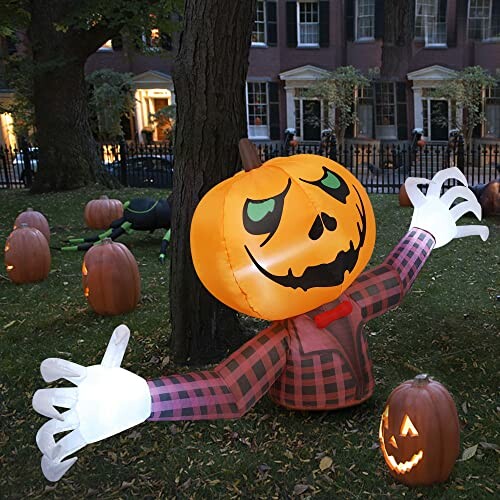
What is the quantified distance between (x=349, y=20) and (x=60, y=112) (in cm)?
1677

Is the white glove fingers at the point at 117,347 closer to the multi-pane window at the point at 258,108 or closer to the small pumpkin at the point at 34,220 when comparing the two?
the small pumpkin at the point at 34,220

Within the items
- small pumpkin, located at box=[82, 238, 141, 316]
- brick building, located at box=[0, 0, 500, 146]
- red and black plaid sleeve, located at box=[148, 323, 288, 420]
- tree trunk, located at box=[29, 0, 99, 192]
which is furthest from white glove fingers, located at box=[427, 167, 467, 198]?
brick building, located at box=[0, 0, 500, 146]

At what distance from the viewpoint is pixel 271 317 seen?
309cm

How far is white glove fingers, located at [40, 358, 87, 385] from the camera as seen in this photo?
257 cm

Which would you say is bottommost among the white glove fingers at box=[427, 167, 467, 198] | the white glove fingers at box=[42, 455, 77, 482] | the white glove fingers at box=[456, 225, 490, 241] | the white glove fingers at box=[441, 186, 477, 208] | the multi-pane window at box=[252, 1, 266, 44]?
the white glove fingers at box=[42, 455, 77, 482]

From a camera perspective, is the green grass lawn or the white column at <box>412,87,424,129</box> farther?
the white column at <box>412,87,424,129</box>

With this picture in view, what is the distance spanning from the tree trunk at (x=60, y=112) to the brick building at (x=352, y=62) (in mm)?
11805

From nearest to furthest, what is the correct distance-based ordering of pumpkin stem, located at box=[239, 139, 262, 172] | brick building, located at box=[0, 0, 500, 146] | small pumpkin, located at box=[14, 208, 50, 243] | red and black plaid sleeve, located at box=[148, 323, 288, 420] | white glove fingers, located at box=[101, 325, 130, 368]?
white glove fingers, located at box=[101, 325, 130, 368], red and black plaid sleeve, located at box=[148, 323, 288, 420], pumpkin stem, located at box=[239, 139, 262, 172], small pumpkin, located at box=[14, 208, 50, 243], brick building, located at box=[0, 0, 500, 146]

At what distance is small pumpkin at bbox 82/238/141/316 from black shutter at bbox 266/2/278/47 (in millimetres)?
22812

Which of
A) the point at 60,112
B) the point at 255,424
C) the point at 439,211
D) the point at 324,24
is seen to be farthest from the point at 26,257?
the point at 324,24

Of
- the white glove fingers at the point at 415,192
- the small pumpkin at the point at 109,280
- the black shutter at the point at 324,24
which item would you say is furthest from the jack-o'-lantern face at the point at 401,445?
the black shutter at the point at 324,24

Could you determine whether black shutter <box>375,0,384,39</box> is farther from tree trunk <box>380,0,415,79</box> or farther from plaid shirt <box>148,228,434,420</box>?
plaid shirt <box>148,228,434,420</box>

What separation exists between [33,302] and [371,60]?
74.5ft

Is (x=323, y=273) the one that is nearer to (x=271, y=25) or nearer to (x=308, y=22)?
(x=271, y=25)
